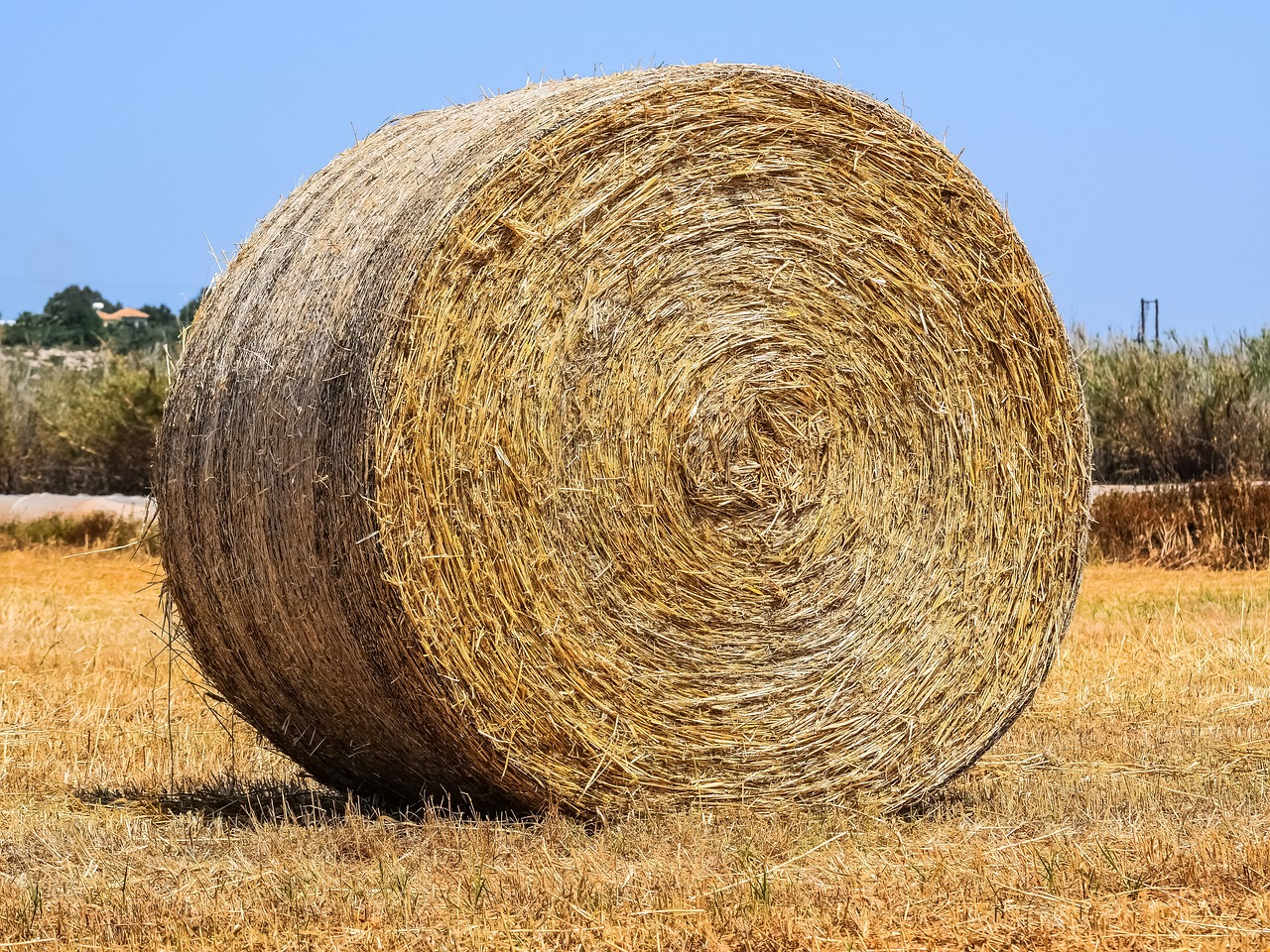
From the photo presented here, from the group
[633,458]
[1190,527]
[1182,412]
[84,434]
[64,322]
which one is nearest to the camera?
[633,458]

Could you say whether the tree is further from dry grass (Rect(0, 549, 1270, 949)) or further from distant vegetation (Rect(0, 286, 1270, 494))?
dry grass (Rect(0, 549, 1270, 949))

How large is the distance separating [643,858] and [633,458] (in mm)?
1330

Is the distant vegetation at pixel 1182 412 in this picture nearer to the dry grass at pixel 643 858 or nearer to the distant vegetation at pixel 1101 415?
the distant vegetation at pixel 1101 415

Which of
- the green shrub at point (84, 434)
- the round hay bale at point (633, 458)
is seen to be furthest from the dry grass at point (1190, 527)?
the green shrub at point (84, 434)

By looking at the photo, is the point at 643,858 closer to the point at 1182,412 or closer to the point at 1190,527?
the point at 1190,527

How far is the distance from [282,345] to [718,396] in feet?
4.90

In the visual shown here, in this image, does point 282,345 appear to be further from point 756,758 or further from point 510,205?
point 756,758

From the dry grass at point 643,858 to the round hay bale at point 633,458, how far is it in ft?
1.11

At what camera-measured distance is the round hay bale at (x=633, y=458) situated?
523 centimetres

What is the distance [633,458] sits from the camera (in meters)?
5.54

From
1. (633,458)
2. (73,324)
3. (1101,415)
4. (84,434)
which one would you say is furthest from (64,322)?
(633,458)

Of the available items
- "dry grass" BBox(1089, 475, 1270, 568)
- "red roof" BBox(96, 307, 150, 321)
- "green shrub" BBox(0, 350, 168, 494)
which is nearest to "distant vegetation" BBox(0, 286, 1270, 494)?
"green shrub" BBox(0, 350, 168, 494)

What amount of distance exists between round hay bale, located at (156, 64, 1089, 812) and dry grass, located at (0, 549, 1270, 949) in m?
0.34

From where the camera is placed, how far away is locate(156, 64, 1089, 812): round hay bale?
5234 millimetres
